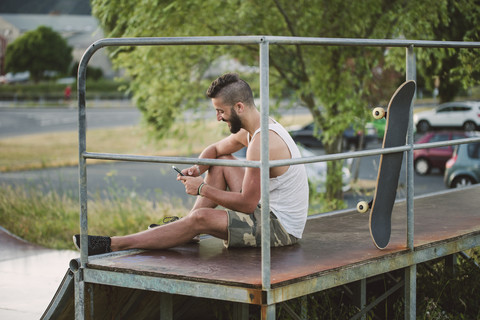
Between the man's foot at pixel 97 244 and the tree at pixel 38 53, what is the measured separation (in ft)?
219

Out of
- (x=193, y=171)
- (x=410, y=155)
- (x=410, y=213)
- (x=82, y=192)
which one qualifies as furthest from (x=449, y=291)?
(x=82, y=192)

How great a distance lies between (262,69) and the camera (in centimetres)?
368

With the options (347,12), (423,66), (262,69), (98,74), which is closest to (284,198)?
(262,69)

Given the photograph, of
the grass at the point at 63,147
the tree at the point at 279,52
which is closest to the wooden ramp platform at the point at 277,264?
the tree at the point at 279,52

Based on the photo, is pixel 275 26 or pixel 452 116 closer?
pixel 275 26

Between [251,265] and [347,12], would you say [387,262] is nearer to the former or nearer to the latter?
[251,265]

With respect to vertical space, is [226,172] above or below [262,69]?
below

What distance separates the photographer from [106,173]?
19625mm

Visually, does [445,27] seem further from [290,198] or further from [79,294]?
[79,294]

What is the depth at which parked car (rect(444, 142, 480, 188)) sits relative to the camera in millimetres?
14883

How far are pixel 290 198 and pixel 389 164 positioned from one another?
2.26 ft

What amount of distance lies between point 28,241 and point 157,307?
523 centimetres

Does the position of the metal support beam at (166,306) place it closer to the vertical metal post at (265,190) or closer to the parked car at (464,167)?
the vertical metal post at (265,190)

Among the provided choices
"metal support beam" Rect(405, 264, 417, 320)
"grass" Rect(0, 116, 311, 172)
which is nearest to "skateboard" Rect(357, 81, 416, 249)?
"metal support beam" Rect(405, 264, 417, 320)
